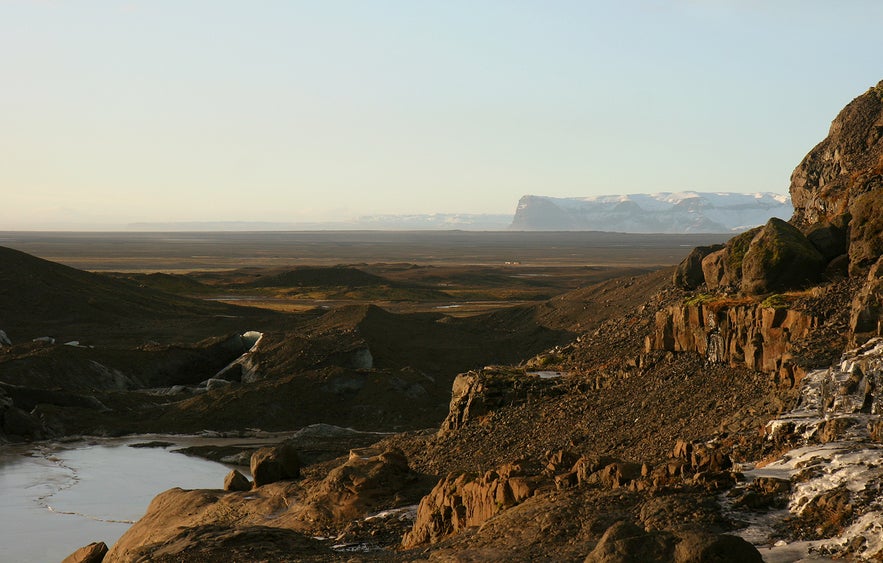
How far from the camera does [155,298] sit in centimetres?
8656

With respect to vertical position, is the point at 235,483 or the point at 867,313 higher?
the point at 867,313

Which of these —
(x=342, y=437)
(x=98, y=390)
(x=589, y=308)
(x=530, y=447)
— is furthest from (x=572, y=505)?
(x=589, y=308)

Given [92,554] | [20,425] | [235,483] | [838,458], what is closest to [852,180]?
[838,458]

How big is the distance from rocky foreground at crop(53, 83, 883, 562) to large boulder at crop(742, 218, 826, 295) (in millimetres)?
48

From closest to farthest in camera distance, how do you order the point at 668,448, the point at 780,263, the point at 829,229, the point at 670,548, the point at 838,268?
the point at 670,548 → the point at 668,448 → the point at 838,268 → the point at 780,263 → the point at 829,229

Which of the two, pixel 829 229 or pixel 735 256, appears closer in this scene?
pixel 829 229

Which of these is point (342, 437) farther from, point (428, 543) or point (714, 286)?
point (428, 543)

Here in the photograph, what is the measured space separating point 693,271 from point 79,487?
21.5 m

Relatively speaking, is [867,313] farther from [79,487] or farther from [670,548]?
[79,487]

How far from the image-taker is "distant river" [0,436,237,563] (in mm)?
29062

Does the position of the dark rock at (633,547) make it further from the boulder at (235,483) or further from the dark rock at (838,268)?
the boulder at (235,483)

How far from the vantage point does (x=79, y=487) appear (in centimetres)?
3522

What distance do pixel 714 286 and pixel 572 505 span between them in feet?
41.7

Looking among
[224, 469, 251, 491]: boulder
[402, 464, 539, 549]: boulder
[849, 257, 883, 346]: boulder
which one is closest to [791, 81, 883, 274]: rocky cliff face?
[849, 257, 883, 346]: boulder
